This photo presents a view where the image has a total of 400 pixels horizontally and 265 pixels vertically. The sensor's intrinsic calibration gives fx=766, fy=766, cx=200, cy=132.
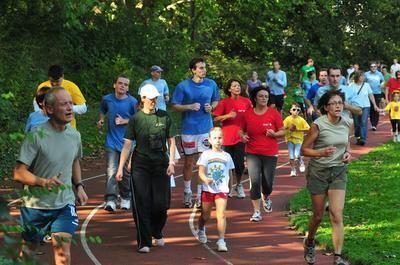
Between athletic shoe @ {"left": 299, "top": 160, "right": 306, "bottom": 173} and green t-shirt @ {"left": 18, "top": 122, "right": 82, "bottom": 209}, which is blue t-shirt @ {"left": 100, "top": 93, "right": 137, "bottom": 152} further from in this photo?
athletic shoe @ {"left": 299, "top": 160, "right": 306, "bottom": 173}

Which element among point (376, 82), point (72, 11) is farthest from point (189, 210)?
point (376, 82)

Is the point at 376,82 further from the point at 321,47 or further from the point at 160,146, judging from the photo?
the point at 321,47

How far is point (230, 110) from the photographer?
12078mm

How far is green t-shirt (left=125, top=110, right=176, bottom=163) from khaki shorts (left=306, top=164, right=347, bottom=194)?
6.18 ft

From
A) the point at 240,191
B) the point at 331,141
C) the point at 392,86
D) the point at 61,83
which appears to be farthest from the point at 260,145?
the point at 392,86

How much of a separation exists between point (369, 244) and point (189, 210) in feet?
11.1

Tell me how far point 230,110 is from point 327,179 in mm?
4135

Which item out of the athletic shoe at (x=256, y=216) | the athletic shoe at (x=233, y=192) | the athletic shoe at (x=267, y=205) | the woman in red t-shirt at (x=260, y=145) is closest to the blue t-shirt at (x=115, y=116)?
the woman in red t-shirt at (x=260, y=145)

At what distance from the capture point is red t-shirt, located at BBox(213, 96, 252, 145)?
39.5 ft

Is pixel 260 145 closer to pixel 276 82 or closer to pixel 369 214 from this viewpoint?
pixel 369 214

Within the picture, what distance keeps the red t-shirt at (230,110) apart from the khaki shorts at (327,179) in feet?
12.8

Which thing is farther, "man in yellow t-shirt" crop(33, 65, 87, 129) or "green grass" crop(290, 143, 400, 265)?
"man in yellow t-shirt" crop(33, 65, 87, 129)

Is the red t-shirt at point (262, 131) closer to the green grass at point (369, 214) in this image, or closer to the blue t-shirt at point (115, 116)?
the green grass at point (369, 214)

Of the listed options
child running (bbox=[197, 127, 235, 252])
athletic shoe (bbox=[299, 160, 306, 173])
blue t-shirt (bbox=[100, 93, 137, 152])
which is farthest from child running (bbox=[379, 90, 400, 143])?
child running (bbox=[197, 127, 235, 252])
